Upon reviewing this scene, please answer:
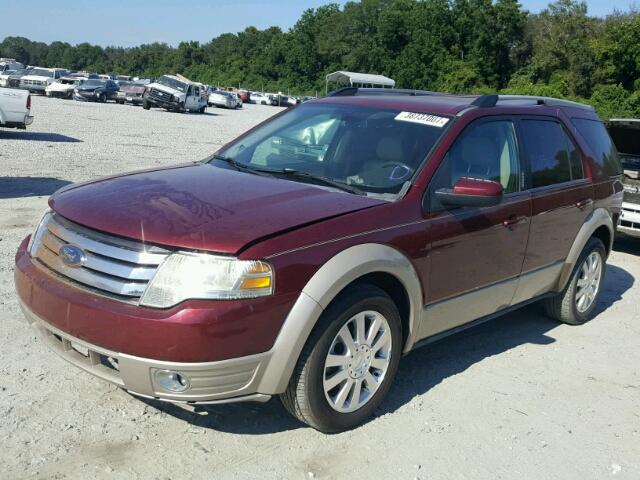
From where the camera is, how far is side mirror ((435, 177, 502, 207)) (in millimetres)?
4023

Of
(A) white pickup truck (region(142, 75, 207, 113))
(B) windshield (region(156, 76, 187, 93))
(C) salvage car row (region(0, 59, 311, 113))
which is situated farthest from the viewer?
(B) windshield (region(156, 76, 187, 93))

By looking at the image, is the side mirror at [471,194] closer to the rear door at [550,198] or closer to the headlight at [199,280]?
the rear door at [550,198]

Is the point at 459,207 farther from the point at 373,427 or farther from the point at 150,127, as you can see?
the point at 150,127

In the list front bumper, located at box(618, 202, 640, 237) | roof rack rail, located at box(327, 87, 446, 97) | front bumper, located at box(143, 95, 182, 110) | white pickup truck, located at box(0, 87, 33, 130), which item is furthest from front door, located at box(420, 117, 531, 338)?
front bumper, located at box(143, 95, 182, 110)

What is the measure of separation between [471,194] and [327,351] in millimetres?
1277

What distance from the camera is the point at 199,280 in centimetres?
316

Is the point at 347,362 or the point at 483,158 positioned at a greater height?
the point at 483,158

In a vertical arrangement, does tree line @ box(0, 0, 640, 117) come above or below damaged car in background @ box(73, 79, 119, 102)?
above

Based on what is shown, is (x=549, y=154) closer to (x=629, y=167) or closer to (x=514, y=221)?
(x=514, y=221)

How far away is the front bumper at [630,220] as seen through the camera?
8.59 metres

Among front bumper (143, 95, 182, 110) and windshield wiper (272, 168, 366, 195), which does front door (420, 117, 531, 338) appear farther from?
front bumper (143, 95, 182, 110)

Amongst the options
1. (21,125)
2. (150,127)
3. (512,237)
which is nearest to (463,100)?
(512,237)

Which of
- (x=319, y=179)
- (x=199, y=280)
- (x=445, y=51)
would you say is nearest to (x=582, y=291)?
(x=319, y=179)

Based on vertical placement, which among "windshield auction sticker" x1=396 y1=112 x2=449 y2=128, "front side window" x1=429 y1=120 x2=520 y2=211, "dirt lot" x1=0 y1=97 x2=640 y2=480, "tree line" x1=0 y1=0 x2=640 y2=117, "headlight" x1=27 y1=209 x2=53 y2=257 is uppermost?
"tree line" x1=0 y1=0 x2=640 y2=117
